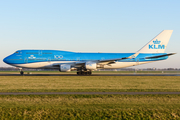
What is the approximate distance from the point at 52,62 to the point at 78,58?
18.7 feet

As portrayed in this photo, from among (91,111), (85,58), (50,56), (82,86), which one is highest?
(50,56)

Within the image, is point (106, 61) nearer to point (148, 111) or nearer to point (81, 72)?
point (81, 72)

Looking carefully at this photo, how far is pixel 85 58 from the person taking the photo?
48.1 meters

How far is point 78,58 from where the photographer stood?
4788 centimetres

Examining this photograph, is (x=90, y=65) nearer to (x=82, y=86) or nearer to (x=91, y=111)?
(x=82, y=86)

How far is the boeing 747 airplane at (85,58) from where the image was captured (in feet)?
151

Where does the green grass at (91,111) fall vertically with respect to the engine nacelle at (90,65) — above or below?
below

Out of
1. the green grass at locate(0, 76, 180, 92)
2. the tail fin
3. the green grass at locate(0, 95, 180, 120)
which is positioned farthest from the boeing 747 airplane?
the green grass at locate(0, 95, 180, 120)

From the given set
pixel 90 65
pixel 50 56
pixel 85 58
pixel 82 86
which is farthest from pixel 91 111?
pixel 85 58

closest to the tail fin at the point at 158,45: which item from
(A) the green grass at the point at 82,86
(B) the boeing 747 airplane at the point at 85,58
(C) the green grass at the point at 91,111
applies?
(B) the boeing 747 airplane at the point at 85,58

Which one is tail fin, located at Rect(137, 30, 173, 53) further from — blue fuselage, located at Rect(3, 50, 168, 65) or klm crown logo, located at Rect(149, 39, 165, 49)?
blue fuselage, located at Rect(3, 50, 168, 65)

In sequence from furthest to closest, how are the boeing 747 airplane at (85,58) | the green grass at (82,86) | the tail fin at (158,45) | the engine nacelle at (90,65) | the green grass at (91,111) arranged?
the tail fin at (158,45)
the boeing 747 airplane at (85,58)
the engine nacelle at (90,65)
the green grass at (82,86)
the green grass at (91,111)

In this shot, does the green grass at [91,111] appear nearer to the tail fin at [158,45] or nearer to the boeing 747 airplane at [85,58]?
the boeing 747 airplane at [85,58]

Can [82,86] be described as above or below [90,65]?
below
